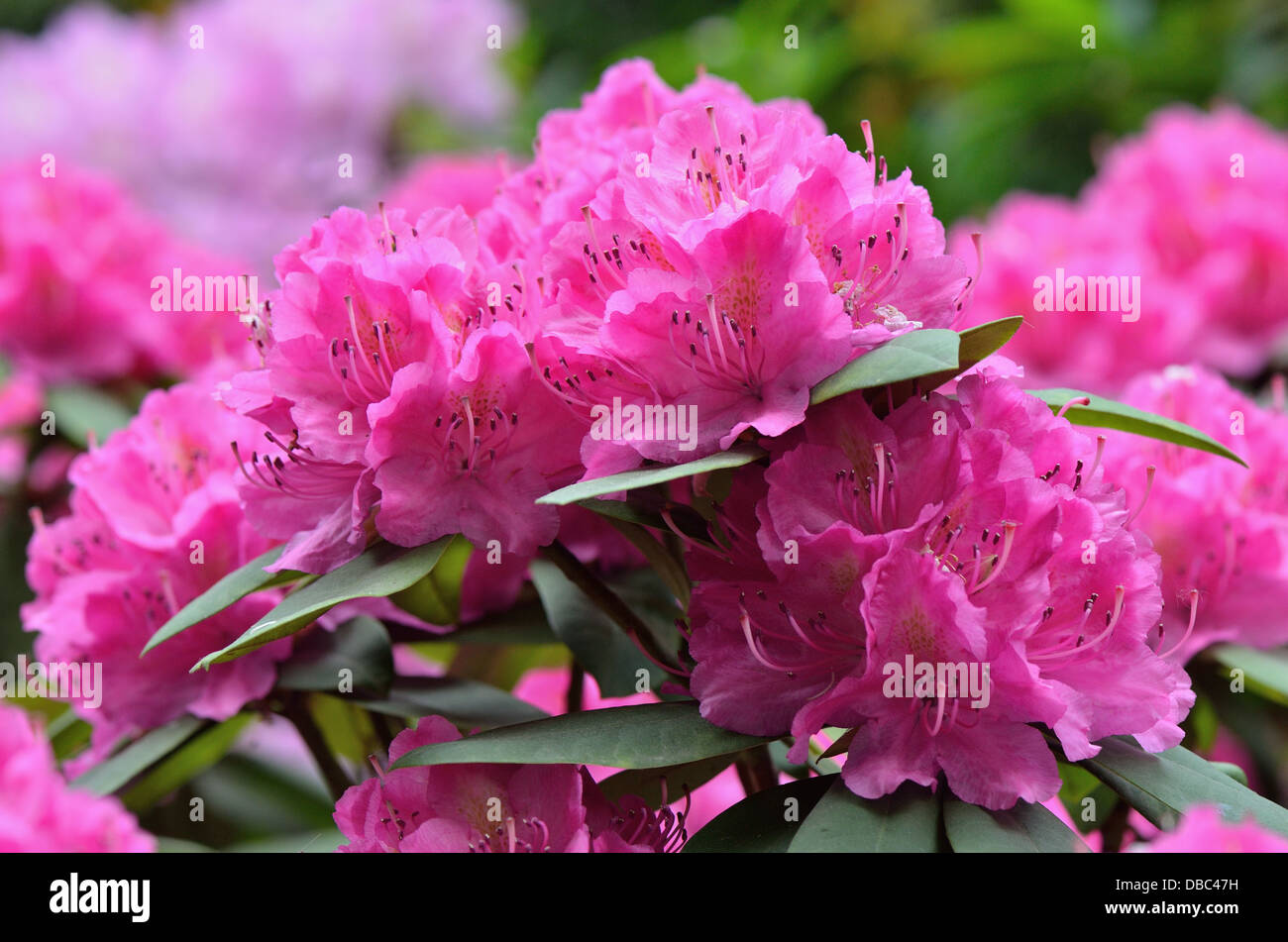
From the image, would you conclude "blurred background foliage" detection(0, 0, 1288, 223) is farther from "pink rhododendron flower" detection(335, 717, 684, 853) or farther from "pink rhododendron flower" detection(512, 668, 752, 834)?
"pink rhododendron flower" detection(335, 717, 684, 853)

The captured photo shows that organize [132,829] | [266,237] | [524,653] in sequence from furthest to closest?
1. [266,237]
2. [524,653]
3. [132,829]

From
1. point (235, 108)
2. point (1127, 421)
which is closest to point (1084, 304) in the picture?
point (1127, 421)

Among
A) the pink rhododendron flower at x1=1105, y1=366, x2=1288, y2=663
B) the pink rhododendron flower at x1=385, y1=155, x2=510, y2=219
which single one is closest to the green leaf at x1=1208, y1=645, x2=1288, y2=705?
the pink rhododendron flower at x1=1105, y1=366, x2=1288, y2=663

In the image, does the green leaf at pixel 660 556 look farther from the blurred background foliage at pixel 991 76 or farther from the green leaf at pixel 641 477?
the blurred background foliage at pixel 991 76

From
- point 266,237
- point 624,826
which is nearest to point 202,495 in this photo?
point 624,826

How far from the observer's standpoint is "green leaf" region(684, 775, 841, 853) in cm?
56

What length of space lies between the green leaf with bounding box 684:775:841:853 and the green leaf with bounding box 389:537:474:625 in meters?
0.20

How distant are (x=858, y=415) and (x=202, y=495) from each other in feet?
1.21

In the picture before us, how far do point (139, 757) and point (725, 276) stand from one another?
438 mm

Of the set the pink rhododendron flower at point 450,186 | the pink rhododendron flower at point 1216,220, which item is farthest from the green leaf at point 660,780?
the pink rhododendron flower at point 450,186

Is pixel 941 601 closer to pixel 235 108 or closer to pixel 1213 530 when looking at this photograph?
pixel 1213 530

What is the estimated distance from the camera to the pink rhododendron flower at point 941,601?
53cm

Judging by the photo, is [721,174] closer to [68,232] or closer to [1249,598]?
[1249,598]
